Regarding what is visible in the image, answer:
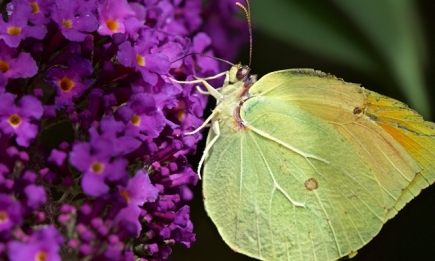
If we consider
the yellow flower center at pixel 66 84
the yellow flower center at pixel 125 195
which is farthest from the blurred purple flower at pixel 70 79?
the yellow flower center at pixel 125 195

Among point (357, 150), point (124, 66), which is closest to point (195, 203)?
point (357, 150)

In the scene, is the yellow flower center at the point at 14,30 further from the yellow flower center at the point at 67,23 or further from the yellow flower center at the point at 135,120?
the yellow flower center at the point at 135,120

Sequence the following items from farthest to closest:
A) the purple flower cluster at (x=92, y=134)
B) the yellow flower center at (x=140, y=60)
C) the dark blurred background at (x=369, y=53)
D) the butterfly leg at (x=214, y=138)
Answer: the dark blurred background at (x=369, y=53) → the butterfly leg at (x=214, y=138) → the yellow flower center at (x=140, y=60) → the purple flower cluster at (x=92, y=134)

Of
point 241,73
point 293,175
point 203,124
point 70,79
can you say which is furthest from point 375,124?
point 70,79

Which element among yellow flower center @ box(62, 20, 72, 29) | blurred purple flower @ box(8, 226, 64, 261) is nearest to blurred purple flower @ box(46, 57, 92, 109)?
yellow flower center @ box(62, 20, 72, 29)

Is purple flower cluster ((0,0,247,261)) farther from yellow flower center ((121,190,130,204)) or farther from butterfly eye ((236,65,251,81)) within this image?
butterfly eye ((236,65,251,81))
